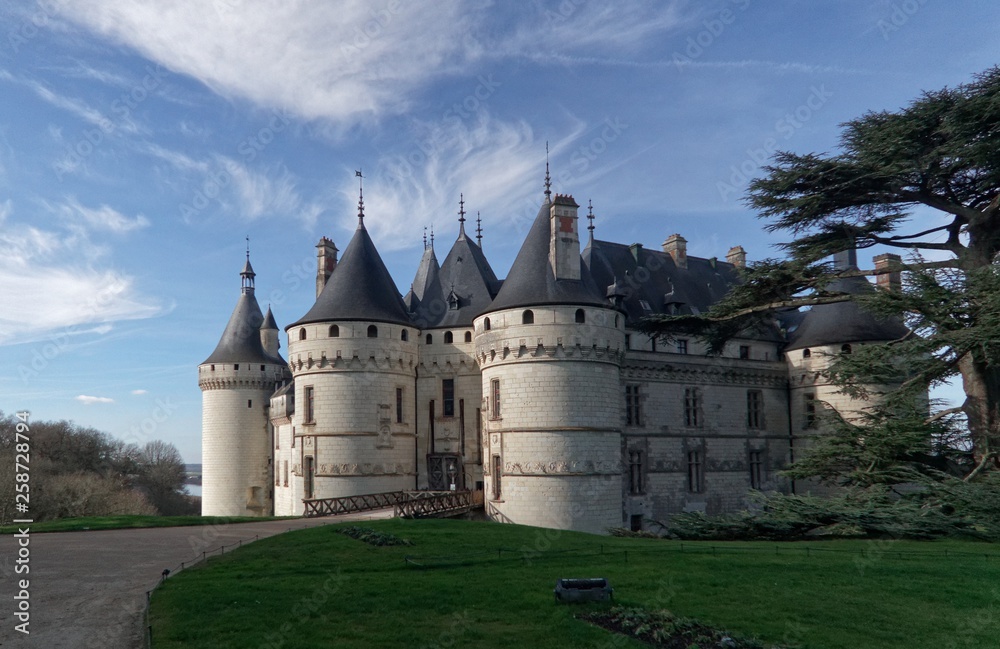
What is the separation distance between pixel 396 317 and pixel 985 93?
21.9 m

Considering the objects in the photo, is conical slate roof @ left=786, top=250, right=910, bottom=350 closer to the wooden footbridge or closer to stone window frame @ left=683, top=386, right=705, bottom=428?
stone window frame @ left=683, top=386, right=705, bottom=428

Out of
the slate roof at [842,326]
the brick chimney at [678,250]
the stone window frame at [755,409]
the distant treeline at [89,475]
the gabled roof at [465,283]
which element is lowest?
the distant treeline at [89,475]

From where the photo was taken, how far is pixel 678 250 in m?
40.8

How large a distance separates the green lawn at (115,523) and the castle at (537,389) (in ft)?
17.0

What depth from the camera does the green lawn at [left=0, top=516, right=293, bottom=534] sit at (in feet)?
75.6

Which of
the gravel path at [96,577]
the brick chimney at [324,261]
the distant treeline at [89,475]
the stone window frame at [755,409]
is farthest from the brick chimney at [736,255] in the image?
the distant treeline at [89,475]

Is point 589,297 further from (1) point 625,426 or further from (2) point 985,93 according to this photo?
(2) point 985,93

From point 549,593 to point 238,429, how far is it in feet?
116

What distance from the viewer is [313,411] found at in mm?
31391

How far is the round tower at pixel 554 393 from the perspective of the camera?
27.6m

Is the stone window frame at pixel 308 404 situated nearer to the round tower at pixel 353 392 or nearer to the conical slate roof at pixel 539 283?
the round tower at pixel 353 392

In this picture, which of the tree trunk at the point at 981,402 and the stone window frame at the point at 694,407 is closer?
the tree trunk at the point at 981,402

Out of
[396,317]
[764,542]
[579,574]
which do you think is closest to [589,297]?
[396,317]

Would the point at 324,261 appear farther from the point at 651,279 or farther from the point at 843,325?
the point at 843,325
